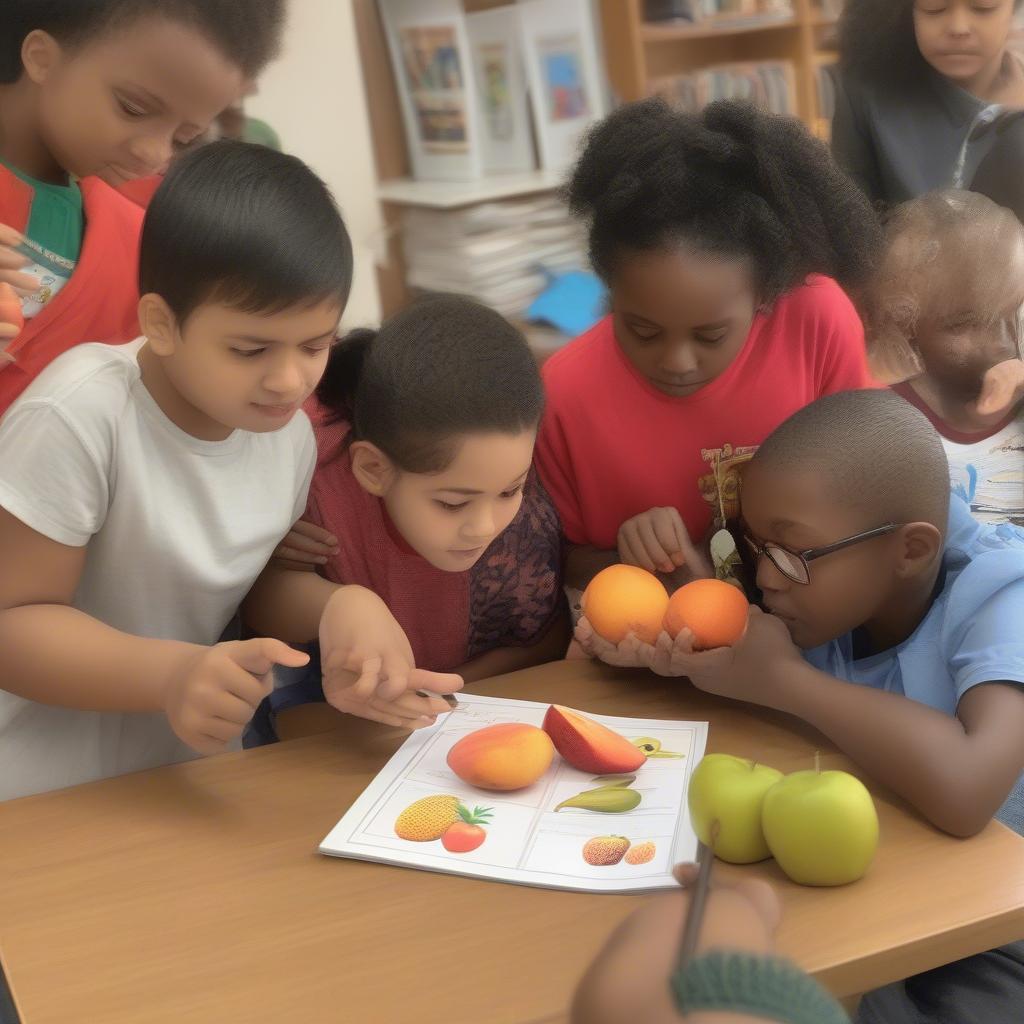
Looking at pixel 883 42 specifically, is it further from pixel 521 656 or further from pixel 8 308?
pixel 8 308

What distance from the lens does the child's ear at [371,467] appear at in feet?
4.34

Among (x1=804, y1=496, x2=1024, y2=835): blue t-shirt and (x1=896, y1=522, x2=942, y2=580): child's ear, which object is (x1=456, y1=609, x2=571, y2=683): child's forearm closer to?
(x1=804, y1=496, x2=1024, y2=835): blue t-shirt

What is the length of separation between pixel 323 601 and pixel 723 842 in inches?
20.7

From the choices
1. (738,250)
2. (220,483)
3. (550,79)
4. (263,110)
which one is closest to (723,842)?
(220,483)

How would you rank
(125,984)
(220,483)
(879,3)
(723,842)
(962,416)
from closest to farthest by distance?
(125,984) < (723,842) < (220,483) < (962,416) < (879,3)

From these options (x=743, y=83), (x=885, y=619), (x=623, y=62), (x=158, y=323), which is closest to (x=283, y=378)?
(x=158, y=323)

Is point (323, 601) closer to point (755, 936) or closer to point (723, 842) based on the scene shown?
point (723, 842)

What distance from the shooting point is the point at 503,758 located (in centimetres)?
108

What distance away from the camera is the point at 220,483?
1226 millimetres

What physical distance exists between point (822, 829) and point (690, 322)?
711 mm

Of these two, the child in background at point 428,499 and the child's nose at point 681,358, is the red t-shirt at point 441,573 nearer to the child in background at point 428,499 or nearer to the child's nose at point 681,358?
the child in background at point 428,499

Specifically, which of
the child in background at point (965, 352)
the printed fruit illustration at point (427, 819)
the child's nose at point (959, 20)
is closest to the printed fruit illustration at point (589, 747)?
the printed fruit illustration at point (427, 819)

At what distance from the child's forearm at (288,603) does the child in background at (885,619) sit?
367mm

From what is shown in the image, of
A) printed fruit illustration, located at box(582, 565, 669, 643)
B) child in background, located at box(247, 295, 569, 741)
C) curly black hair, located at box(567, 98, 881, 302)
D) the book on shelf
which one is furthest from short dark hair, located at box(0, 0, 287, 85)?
the book on shelf
